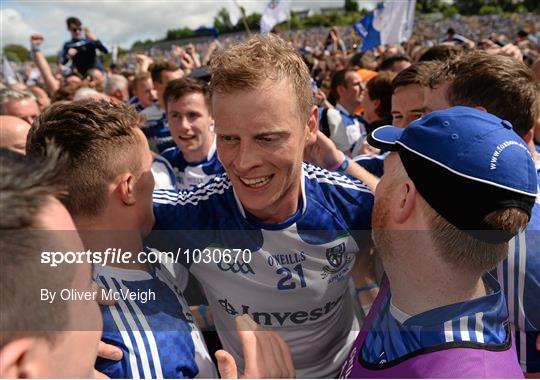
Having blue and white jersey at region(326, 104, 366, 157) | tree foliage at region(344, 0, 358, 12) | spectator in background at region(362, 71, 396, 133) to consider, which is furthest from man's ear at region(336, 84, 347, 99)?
tree foliage at region(344, 0, 358, 12)

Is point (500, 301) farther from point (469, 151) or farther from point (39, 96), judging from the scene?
point (39, 96)

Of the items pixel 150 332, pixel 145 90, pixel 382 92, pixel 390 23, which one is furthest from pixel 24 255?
pixel 390 23

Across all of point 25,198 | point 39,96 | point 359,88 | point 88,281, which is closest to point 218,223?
point 88,281

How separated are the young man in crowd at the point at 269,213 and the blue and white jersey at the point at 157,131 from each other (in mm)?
2991

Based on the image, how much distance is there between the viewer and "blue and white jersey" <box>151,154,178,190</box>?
2.94 metres

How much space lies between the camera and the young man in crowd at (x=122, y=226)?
143cm

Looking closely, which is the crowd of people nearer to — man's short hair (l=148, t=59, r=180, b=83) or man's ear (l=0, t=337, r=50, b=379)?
man's ear (l=0, t=337, r=50, b=379)

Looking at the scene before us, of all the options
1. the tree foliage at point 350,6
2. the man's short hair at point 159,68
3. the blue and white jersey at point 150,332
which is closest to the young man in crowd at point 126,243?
the blue and white jersey at point 150,332

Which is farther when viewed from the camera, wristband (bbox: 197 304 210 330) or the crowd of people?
wristband (bbox: 197 304 210 330)

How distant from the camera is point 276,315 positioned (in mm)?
1838

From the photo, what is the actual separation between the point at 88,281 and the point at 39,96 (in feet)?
20.8

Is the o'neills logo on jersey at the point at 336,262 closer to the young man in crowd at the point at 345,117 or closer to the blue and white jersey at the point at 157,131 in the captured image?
the young man in crowd at the point at 345,117

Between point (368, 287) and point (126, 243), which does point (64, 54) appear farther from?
point (368, 287)

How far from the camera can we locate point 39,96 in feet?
21.0
